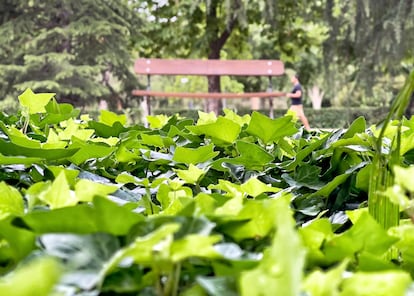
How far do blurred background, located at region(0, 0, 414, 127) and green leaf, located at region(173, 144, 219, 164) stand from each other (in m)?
8.57

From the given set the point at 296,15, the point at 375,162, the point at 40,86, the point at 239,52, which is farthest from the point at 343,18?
the point at 375,162

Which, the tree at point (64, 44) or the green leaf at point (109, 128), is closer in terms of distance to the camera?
the green leaf at point (109, 128)

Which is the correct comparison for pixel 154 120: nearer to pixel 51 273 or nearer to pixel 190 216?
pixel 190 216

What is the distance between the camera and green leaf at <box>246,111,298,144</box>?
2.33ft

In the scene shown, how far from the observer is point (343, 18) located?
9688 mm

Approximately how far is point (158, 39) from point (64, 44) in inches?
76.6

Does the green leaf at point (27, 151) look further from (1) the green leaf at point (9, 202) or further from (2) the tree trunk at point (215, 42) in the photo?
(2) the tree trunk at point (215, 42)

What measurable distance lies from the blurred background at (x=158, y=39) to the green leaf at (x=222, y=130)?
27.8ft

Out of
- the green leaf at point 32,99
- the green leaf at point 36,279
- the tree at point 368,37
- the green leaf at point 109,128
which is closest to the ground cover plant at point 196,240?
the green leaf at point 36,279

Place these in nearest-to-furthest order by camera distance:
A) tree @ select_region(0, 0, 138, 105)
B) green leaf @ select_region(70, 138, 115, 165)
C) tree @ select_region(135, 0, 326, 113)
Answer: green leaf @ select_region(70, 138, 115, 165)
tree @ select_region(0, 0, 138, 105)
tree @ select_region(135, 0, 326, 113)

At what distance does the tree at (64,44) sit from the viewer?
1012 centimetres

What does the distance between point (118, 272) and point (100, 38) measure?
36.0ft

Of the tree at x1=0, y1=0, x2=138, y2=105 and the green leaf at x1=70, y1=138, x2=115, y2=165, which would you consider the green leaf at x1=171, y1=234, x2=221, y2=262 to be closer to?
the green leaf at x1=70, y1=138, x2=115, y2=165

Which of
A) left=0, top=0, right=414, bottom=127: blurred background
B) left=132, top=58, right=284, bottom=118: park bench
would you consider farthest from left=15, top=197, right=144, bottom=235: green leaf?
left=0, top=0, right=414, bottom=127: blurred background
